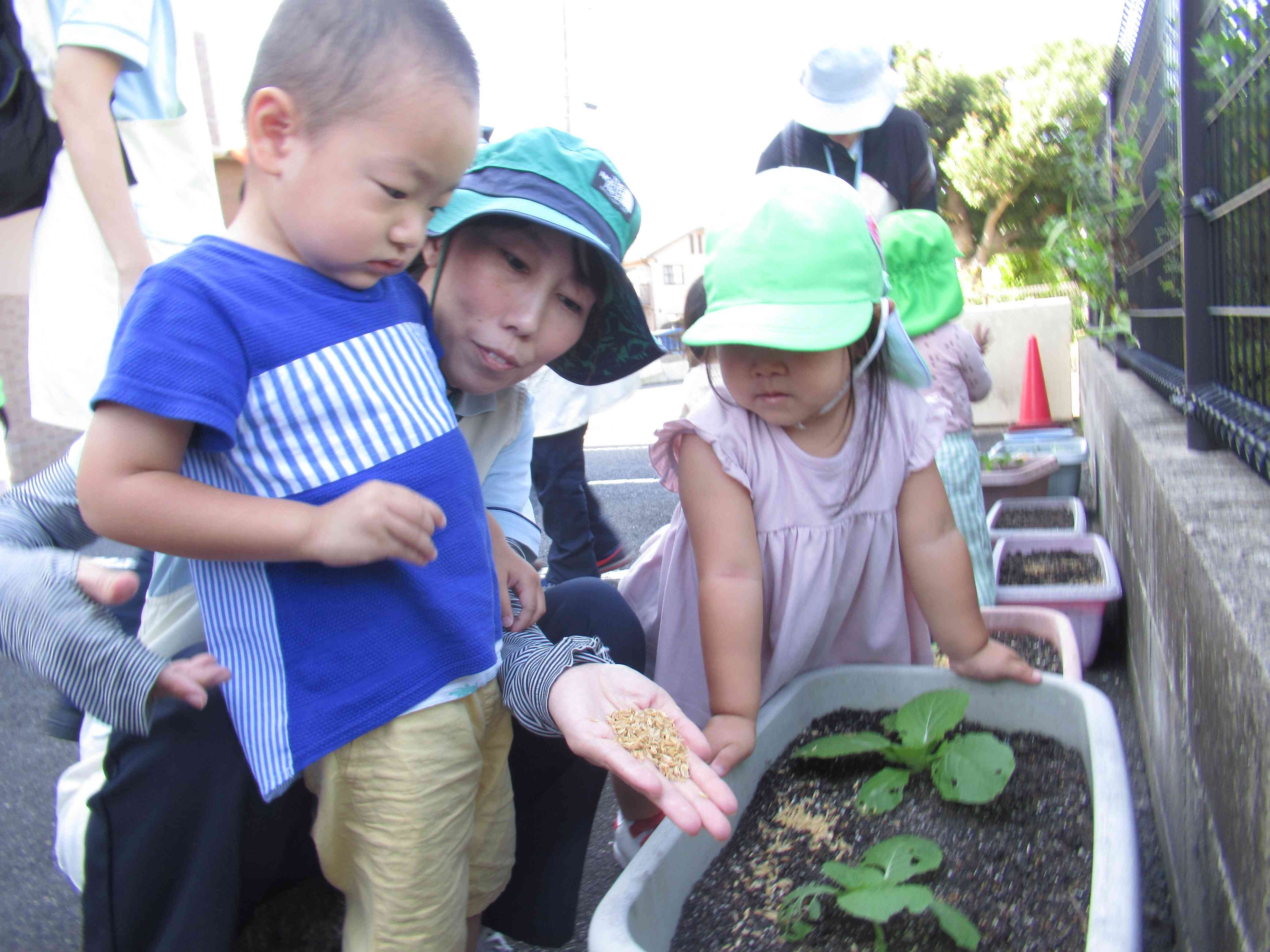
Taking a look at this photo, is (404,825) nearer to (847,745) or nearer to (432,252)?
(847,745)

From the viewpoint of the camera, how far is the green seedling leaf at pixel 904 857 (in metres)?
1.11

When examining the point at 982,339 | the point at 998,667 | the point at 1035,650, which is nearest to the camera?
the point at 998,667

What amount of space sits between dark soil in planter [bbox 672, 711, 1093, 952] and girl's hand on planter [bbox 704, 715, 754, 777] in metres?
0.10

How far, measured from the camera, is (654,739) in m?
1.09

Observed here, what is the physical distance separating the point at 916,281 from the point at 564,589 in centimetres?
164

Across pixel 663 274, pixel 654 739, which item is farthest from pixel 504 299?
pixel 663 274

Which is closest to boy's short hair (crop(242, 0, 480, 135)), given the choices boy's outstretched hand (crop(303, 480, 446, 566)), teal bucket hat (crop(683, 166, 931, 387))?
boy's outstretched hand (crop(303, 480, 446, 566))

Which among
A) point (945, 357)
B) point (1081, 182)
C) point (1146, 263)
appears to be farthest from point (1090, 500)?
point (945, 357)

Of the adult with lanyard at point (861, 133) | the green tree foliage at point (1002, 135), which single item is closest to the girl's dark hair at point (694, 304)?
the adult with lanyard at point (861, 133)

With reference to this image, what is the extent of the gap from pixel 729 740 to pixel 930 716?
31cm

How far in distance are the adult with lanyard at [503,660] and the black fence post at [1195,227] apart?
1.26 metres

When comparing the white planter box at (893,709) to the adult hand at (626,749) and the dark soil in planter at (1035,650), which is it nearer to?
the adult hand at (626,749)

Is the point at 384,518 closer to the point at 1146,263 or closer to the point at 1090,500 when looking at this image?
the point at 1146,263

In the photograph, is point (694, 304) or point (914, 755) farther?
point (694, 304)
